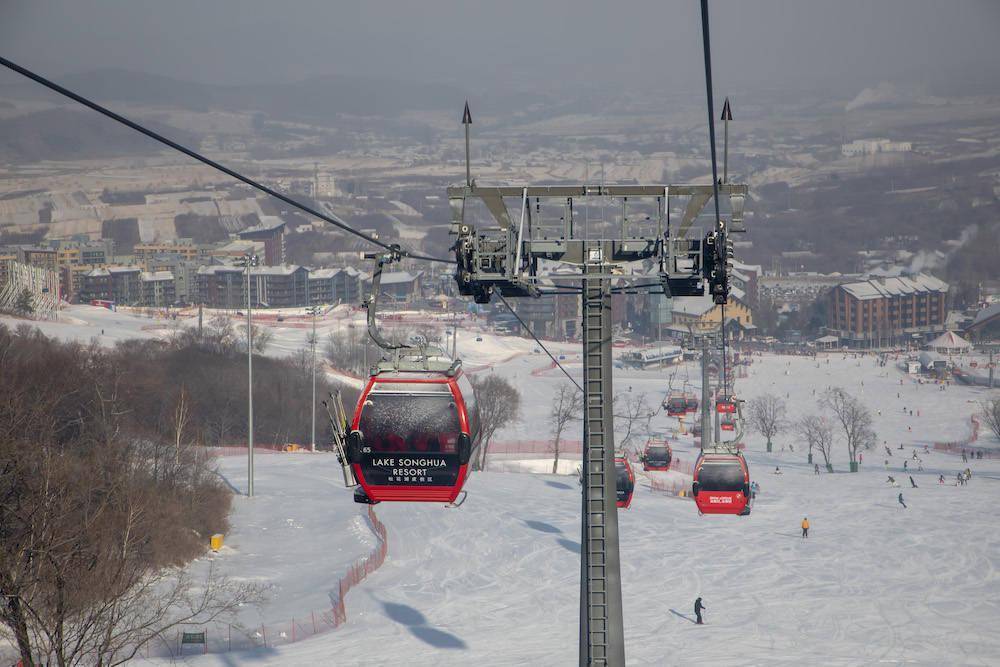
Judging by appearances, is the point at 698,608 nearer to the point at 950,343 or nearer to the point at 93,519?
the point at 93,519

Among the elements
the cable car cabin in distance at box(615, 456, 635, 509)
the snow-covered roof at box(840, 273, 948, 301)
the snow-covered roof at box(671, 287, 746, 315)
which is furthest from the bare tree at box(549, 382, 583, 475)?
the snow-covered roof at box(840, 273, 948, 301)

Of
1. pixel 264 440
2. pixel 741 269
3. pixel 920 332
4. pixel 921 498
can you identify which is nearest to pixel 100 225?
pixel 741 269

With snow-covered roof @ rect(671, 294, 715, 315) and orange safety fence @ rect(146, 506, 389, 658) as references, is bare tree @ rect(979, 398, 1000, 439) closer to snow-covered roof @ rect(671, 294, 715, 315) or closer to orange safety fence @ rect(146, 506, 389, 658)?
orange safety fence @ rect(146, 506, 389, 658)

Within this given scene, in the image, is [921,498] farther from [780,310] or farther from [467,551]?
[780,310]

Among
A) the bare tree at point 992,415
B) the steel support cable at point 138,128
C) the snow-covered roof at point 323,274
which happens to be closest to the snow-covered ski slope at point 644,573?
the steel support cable at point 138,128

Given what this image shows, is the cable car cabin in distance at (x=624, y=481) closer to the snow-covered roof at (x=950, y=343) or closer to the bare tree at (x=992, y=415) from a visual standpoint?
the bare tree at (x=992, y=415)
